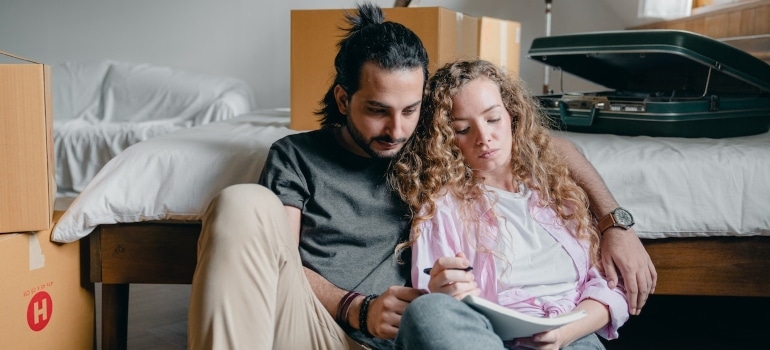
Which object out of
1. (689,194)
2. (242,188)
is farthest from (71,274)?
(689,194)

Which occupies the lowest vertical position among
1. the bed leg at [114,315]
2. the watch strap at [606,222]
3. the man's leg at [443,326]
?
the bed leg at [114,315]

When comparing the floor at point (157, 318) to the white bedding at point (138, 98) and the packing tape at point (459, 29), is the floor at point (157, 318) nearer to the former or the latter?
the packing tape at point (459, 29)

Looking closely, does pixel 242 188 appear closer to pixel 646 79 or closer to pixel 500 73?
pixel 500 73

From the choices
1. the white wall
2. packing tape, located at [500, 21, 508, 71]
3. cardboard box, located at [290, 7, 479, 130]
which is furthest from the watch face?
the white wall

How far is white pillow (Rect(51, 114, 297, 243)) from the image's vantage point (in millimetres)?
1501

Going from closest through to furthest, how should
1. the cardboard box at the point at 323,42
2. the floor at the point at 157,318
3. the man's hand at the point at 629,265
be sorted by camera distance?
1. the man's hand at the point at 629,265
2. the cardboard box at the point at 323,42
3. the floor at the point at 157,318

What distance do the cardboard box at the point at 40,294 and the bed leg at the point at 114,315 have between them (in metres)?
0.05

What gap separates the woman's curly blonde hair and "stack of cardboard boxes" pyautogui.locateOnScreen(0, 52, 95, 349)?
64 cm

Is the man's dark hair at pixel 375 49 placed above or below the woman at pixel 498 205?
above

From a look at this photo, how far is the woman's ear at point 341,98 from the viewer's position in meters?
1.42

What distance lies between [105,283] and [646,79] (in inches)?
64.0

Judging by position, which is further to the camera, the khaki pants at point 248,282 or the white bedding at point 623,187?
the white bedding at point 623,187

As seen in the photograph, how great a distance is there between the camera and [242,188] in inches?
46.3

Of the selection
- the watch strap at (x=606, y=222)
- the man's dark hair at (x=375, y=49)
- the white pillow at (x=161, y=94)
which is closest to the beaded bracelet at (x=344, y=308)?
the man's dark hair at (x=375, y=49)
